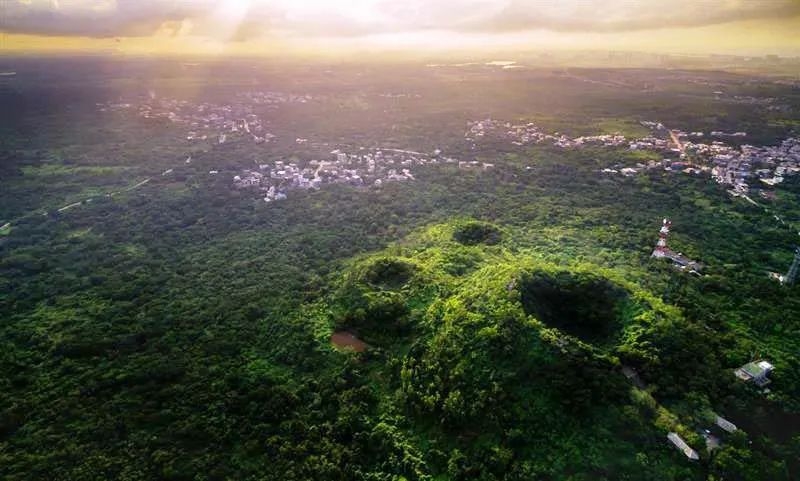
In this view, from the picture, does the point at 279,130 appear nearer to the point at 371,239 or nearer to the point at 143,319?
the point at 371,239

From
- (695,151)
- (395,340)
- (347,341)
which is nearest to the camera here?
(395,340)

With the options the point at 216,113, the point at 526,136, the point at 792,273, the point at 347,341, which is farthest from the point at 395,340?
the point at 216,113

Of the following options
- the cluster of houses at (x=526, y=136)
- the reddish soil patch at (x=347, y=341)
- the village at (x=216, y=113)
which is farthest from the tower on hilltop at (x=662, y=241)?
the village at (x=216, y=113)

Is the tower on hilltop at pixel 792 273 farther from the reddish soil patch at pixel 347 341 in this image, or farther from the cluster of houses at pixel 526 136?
the cluster of houses at pixel 526 136

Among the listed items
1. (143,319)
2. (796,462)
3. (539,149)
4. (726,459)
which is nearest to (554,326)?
(726,459)

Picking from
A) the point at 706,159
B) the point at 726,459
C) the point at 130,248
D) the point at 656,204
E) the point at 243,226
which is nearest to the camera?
the point at 726,459

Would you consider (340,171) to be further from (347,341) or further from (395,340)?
(395,340)

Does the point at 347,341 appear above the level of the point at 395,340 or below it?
below

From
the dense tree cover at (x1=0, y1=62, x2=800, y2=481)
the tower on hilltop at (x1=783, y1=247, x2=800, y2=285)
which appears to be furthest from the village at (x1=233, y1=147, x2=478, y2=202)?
the tower on hilltop at (x1=783, y1=247, x2=800, y2=285)

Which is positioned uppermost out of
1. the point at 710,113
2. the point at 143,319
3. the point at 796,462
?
the point at 710,113
